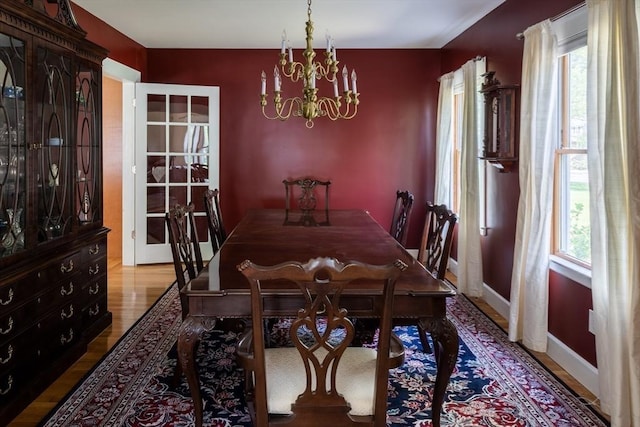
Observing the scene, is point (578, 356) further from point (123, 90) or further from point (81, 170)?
point (123, 90)

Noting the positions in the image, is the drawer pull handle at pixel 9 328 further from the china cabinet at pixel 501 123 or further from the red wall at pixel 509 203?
the china cabinet at pixel 501 123

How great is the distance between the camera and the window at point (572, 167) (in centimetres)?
309

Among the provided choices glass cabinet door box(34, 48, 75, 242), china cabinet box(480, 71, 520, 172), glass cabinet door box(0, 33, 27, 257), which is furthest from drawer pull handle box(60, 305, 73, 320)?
china cabinet box(480, 71, 520, 172)

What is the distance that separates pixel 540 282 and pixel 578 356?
0.49 metres

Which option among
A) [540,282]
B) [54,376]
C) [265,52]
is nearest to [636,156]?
[540,282]

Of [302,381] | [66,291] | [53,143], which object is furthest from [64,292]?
[302,381]

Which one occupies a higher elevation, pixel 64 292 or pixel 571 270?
pixel 571 270

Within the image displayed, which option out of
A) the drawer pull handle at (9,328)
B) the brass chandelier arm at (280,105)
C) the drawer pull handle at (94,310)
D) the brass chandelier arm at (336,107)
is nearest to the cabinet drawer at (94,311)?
the drawer pull handle at (94,310)

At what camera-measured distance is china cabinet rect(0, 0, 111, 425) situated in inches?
97.7

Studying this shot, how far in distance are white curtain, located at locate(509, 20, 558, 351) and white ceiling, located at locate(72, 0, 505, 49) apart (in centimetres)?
113

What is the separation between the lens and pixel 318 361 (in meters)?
1.74

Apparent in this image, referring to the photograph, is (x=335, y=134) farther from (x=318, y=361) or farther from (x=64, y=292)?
(x=318, y=361)

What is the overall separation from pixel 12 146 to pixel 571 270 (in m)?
3.17

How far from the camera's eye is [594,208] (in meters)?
2.53
